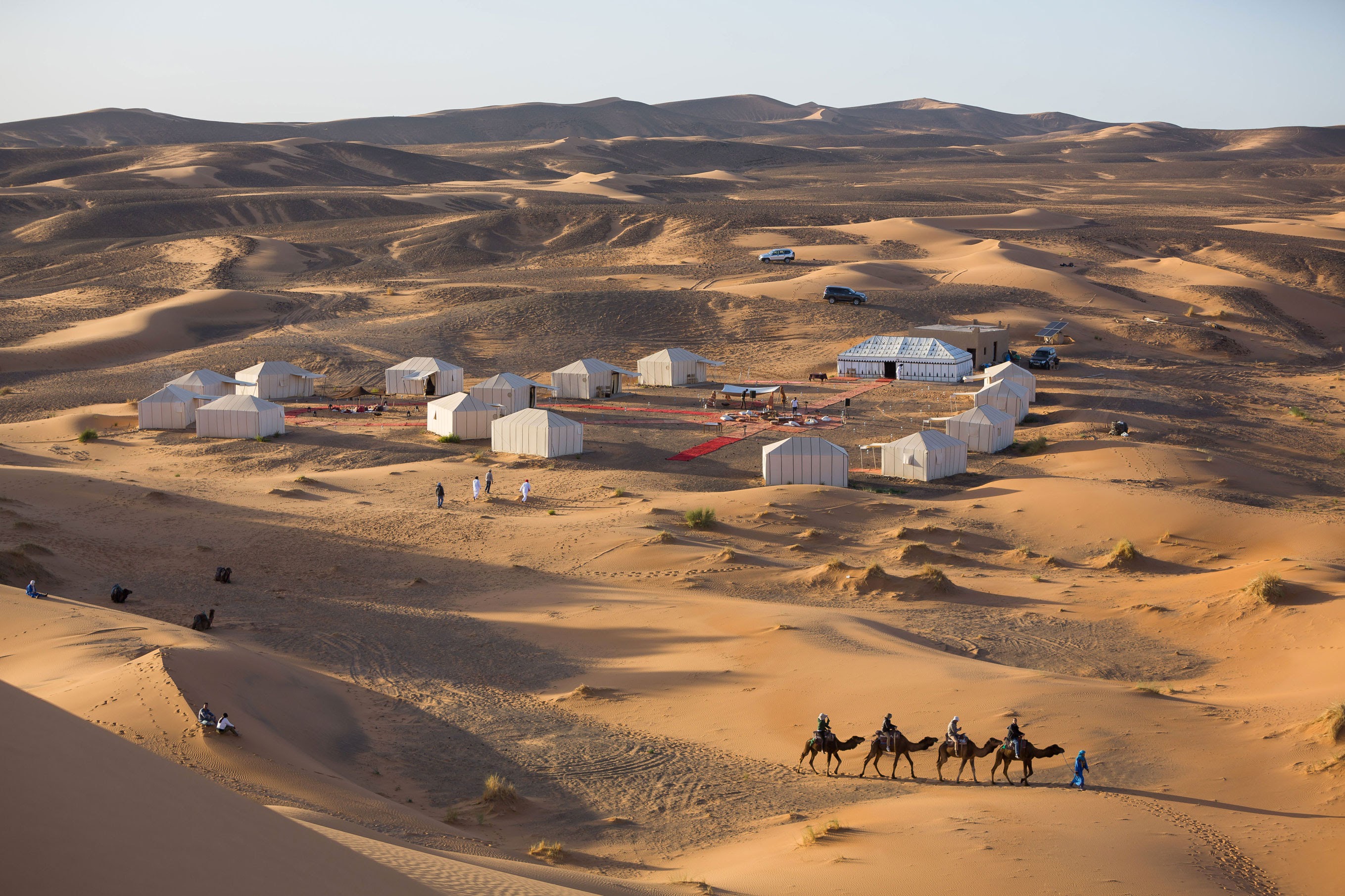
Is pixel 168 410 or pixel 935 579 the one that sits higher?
pixel 168 410

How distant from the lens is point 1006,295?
3044 inches

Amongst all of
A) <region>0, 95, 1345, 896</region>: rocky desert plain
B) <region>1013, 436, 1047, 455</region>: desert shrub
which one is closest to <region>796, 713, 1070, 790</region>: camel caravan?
<region>0, 95, 1345, 896</region>: rocky desert plain

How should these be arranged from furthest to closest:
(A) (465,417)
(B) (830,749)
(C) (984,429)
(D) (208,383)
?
1. (D) (208,383)
2. (A) (465,417)
3. (C) (984,429)
4. (B) (830,749)

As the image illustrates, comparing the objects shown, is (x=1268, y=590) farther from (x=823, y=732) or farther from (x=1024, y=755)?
(x=823, y=732)

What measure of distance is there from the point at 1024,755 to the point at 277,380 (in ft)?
147

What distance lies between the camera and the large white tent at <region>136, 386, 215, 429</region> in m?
48.1

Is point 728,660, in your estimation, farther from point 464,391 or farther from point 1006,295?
point 1006,295

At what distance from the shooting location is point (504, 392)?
50.8m

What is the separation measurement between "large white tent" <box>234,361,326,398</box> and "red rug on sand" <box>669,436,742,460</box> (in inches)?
823

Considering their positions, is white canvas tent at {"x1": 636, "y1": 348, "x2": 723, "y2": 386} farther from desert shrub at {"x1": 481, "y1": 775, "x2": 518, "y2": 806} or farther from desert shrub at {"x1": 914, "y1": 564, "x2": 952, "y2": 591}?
desert shrub at {"x1": 481, "y1": 775, "x2": 518, "y2": 806}

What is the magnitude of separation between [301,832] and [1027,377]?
4774 centimetres

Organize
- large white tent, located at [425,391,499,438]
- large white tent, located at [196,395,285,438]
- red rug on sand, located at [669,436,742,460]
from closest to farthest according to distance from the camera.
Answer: red rug on sand, located at [669,436,742,460] → large white tent, located at [196,395,285,438] → large white tent, located at [425,391,499,438]

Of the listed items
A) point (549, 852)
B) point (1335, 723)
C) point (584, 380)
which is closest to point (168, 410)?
point (584, 380)

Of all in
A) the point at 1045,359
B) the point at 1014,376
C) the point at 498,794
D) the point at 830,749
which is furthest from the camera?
the point at 1045,359
